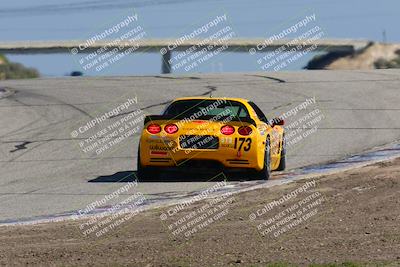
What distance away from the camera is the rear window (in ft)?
48.4

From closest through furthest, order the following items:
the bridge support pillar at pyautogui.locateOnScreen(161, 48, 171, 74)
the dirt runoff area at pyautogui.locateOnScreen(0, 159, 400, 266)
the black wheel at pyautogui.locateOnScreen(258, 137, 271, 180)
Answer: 1. the dirt runoff area at pyautogui.locateOnScreen(0, 159, 400, 266)
2. the black wheel at pyautogui.locateOnScreen(258, 137, 271, 180)
3. the bridge support pillar at pyautogui.locateOnScreen(161, 48, 171, 74)

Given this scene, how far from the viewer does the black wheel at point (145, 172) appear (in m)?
14.6

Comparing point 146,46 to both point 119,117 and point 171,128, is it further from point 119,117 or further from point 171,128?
point 171,128

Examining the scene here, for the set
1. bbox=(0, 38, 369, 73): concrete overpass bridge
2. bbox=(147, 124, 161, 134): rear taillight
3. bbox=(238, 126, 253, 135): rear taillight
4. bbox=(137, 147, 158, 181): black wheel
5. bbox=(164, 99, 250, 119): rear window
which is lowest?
bbox=(0, 38, 369, 73): concrete overpass bridge

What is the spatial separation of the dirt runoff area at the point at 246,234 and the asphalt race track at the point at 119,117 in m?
1.79

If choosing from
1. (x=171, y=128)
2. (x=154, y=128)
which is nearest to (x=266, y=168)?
(x=171, y=128)

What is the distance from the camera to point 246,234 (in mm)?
9609

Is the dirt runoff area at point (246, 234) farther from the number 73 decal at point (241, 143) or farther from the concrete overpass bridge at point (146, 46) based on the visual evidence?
the concrete overpass bridge at point (146, 46)

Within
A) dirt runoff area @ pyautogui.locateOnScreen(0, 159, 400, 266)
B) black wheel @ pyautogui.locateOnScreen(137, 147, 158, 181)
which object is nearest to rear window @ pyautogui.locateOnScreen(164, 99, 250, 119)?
black wheel @ pyautogui.locateOnScreen(137, 147, 158, 181)

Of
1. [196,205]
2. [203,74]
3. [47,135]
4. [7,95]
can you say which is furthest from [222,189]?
[203,74]

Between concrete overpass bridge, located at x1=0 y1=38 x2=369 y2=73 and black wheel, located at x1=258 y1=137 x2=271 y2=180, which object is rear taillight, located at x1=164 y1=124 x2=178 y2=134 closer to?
black wheel, located at x1=258 y1=137 x2=271 y2=180

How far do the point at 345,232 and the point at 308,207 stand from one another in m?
1.42

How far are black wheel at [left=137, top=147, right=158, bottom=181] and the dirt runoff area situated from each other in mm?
2705

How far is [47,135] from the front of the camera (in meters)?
20.9
